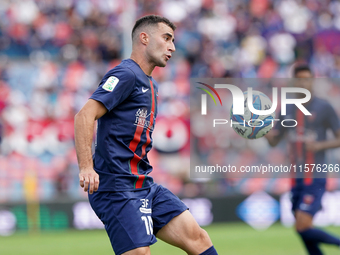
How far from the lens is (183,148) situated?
12.3 metres

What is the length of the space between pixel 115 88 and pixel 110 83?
0.06m

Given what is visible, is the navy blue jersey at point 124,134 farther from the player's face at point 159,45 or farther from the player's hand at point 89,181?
the player's hand at point 89,181

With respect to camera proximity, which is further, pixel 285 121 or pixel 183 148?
pixel 183 148

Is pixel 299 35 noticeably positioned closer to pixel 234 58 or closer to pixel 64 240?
pixel 234 58

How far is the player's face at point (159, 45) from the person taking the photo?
509 centimetres

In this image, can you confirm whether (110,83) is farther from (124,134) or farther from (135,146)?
(135,146)

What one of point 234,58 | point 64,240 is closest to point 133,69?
point 64,240

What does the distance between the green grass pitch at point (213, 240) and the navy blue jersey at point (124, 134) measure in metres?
4.34


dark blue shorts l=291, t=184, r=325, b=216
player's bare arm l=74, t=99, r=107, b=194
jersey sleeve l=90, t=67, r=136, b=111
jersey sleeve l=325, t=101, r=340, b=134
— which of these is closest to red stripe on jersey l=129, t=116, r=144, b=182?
jersey sleeve l=90, t=67, r=136, b=111

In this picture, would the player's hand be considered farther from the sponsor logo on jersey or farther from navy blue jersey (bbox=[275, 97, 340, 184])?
navy blue jersey (bbox=[275, 97, 340, 184])

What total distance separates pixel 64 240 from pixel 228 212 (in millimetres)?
3677

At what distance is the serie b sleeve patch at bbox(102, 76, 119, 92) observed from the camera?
4523mm

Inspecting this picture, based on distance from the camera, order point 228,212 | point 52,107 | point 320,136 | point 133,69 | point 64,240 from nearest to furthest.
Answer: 1. point 133,69
2. point 320,136
3. point 64,240
4. point 228,212
5. point 52,107

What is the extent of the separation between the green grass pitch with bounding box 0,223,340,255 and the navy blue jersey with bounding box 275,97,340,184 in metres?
1.75
